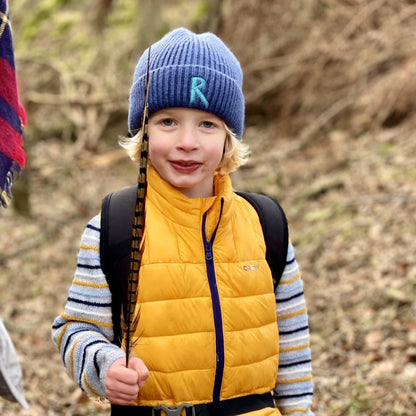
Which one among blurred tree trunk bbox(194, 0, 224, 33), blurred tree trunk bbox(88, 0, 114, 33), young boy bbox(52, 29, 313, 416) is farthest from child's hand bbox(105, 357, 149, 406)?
blurred tree trunk bbox(88, 0, 114, 33)

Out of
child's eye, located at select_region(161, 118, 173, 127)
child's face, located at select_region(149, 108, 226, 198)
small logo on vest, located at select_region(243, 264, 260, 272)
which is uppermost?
child's eye, located at select_region(161, 118, 173, 127)

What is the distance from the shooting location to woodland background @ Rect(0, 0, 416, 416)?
183 inches

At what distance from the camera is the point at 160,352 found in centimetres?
187

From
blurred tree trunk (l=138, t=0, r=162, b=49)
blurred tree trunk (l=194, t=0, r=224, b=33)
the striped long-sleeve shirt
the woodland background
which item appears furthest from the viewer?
blurred tree trunk (l=138, t=0, r=162, b=49)

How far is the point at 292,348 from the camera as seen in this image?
2205 millimetres

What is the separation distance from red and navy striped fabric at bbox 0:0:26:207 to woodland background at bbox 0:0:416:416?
8.16 ft

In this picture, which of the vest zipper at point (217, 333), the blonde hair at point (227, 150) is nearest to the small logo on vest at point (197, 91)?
the blonde hair at point (227, 150)

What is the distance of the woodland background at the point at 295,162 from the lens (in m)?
4.66

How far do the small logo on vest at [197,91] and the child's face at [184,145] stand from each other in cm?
4

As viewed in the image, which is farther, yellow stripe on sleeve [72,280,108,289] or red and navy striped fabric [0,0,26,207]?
red and navy striped fabric [0,0,26,207]

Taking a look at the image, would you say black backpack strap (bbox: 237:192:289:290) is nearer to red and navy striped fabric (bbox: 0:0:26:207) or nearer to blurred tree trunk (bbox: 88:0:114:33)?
red and navy striped fabric (bbox: 0:0:26:207)

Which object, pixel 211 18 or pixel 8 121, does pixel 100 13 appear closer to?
pixel 211 18

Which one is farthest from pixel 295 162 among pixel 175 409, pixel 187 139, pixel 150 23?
pixel 175 409

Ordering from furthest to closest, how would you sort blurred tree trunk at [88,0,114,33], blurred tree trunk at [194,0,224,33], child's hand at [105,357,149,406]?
1. blurred tree trunk at [88,0,114,33]
2. blurred tree trunk at [194,0,224,33]
3. child's hand at [105,357,149,406]
